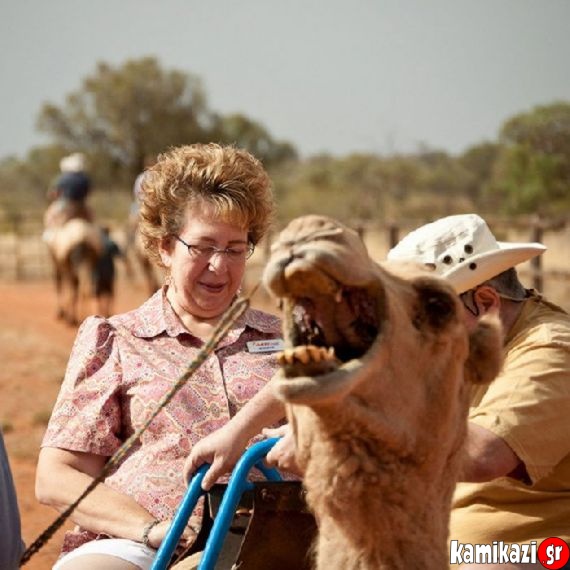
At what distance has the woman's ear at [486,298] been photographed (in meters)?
3.74

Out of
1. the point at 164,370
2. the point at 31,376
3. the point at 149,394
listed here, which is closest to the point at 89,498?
the point at 149,394

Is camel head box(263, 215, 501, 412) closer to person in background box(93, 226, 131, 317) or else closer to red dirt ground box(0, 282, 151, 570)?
red dirt ground box(0, 282, 151, 570)

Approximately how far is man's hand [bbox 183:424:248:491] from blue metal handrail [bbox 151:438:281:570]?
0.13ft

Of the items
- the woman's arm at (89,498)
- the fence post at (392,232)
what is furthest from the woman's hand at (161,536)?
the fence post at (392,232)

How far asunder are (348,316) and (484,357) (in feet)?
1.87

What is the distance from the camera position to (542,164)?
3612cm

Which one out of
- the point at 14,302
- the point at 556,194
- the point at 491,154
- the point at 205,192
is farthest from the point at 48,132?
the point at 205,192

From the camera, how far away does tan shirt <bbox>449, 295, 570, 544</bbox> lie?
339 cm

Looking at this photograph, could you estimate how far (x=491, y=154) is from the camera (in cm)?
6475

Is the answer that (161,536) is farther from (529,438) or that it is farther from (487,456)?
(529,438)

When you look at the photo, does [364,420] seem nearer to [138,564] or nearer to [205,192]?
[138,564]

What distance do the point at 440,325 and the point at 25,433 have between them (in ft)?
30.5

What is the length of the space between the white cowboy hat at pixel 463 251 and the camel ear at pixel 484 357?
845mm

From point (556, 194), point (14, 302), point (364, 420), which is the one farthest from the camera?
point (556, 194)
